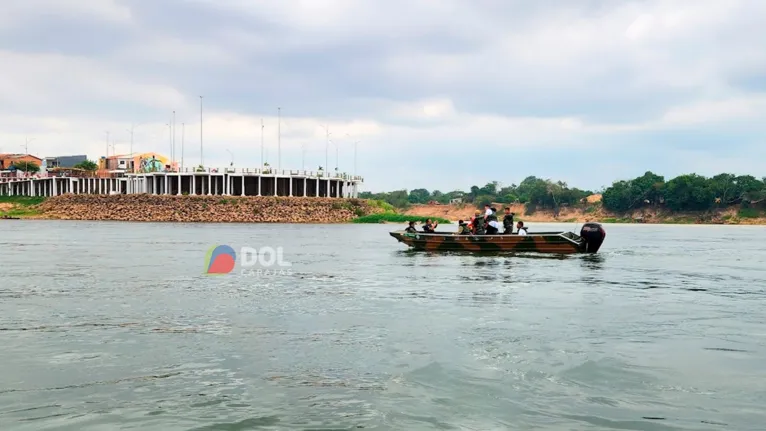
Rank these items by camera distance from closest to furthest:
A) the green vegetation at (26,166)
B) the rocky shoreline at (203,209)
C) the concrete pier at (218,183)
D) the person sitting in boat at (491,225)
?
1. the person sitting in boat at (491,225)
2. the rocky shoreline at (203,209)
3. the concrete pier at (218,183)
4. the green vegetation at (26,166)

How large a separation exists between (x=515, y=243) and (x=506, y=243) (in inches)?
17.5

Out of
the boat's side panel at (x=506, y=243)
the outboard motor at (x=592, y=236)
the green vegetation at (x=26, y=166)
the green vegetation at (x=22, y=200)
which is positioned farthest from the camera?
the green vegetation at (x=26, y=166)

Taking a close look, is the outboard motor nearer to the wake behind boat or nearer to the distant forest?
the wake behind boat

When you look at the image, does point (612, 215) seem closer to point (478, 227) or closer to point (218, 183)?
point (218, 183)

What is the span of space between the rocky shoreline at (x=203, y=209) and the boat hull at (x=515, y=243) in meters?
68.7

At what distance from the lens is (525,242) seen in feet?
112

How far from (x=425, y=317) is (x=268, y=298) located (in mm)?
5079

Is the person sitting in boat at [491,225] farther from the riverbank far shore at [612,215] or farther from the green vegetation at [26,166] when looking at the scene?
the green vegetation at [26,166]

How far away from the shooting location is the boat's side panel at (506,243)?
111 ft

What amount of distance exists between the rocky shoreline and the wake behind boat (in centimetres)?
6855

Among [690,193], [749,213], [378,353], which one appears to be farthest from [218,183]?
[378,353]

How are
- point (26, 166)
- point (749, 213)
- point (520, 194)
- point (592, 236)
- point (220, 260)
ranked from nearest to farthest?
point (220, 260)
point (592, 236)
point (749, 213)
point (26, 166)
point (520, 194)

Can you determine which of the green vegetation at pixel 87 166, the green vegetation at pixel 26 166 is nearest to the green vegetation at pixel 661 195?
the green vegetation at pixel 87 166

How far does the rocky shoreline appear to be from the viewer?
101312 mm
